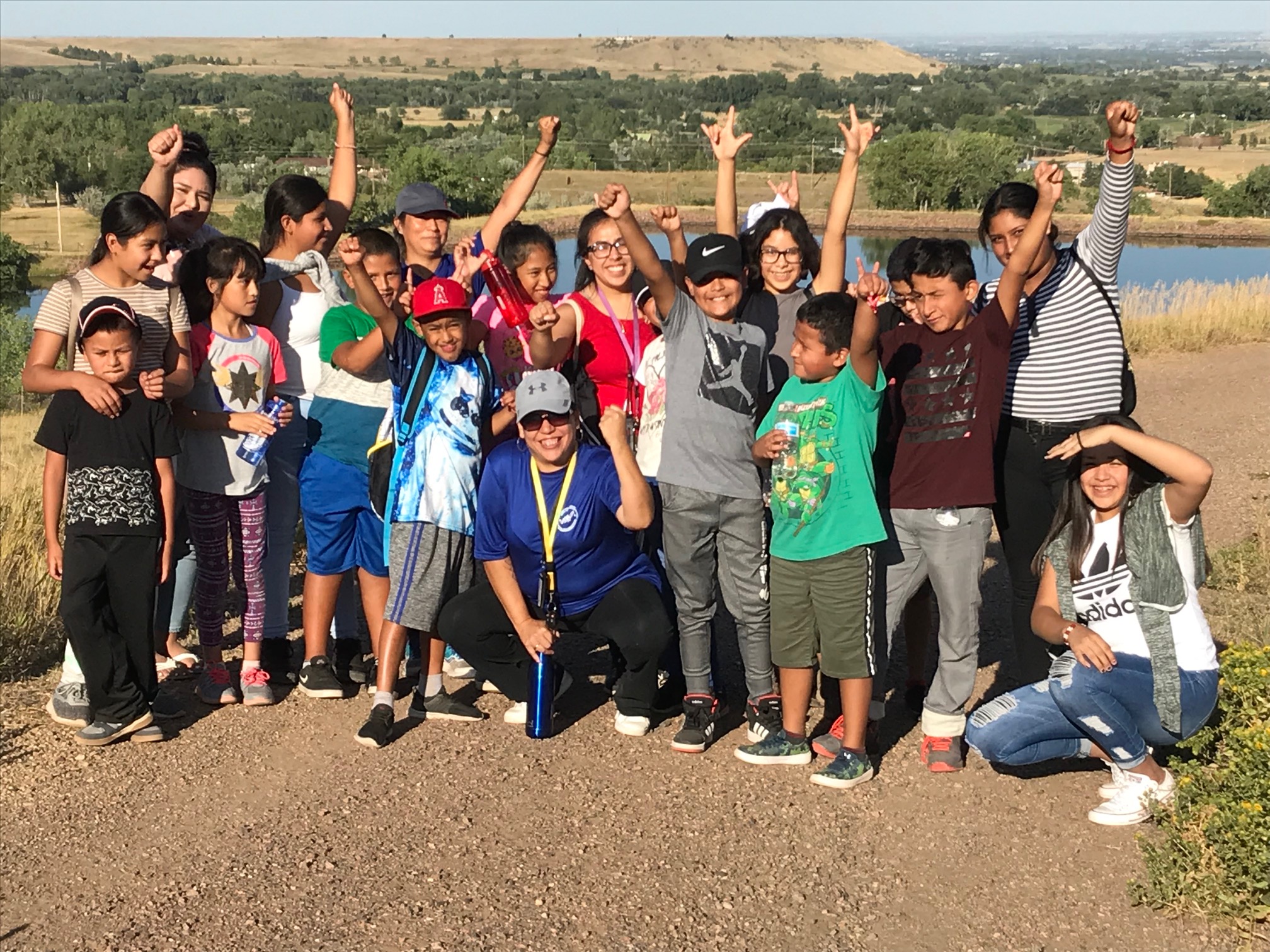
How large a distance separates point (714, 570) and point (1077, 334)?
1.61m

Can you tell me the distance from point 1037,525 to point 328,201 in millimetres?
3277

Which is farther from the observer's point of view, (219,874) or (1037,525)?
(1037,525)

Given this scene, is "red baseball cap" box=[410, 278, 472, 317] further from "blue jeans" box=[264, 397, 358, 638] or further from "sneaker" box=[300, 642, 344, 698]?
"sneaker" box=[300, 642, 344, 698]

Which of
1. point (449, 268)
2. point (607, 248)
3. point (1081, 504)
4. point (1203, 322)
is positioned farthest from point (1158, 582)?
point (1203, 322)

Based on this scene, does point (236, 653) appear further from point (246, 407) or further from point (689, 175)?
point (689, 175)

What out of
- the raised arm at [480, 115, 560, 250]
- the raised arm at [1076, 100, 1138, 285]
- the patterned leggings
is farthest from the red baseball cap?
the raised arm at [1076, 100, 1138, 285]

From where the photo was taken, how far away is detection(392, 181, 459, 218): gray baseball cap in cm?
575

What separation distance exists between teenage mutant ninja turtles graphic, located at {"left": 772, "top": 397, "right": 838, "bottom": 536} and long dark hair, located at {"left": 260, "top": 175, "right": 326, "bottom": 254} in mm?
2217

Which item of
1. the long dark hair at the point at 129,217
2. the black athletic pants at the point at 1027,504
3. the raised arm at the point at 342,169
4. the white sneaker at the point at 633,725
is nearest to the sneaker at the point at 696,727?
the white sneaker at the point at 633,725

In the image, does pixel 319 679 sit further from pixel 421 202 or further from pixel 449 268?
pixel 421 202

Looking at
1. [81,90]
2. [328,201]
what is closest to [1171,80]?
[81,90]

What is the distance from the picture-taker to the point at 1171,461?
4.30 m

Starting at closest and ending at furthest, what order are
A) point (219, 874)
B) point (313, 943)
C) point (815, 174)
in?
point (313, 943) → point (219, 874) → point (815, 174)

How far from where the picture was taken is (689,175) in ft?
179
